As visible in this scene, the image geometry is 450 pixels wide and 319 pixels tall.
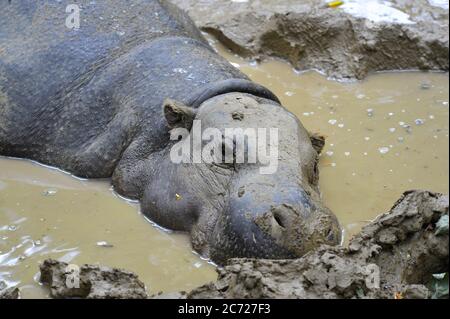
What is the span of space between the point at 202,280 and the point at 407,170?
70.2 inches

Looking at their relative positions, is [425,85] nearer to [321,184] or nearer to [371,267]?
[321,184]

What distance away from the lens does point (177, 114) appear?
4.88 m

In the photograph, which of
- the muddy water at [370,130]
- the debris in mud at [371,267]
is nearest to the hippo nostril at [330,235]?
the debris in mud at [371,267]

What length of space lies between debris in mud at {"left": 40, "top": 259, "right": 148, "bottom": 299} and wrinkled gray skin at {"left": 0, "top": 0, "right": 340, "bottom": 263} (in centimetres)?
67

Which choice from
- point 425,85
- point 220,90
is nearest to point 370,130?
point 425,85

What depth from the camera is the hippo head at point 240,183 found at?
13.8 ft

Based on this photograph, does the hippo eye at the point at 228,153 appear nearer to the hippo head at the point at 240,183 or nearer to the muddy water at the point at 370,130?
the hippo head at the point at 240,183

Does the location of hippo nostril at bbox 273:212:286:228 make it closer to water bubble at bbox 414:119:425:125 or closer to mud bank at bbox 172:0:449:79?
water bubble at bbox 414:119:425:125

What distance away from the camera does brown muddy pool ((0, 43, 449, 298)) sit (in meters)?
4.63

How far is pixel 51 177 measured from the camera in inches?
212

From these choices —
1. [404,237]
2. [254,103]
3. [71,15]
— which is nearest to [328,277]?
[404,237]

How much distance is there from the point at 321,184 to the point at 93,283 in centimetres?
200

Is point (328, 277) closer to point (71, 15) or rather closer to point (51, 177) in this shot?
point (51, 177)

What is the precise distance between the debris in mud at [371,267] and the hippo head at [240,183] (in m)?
0.45
